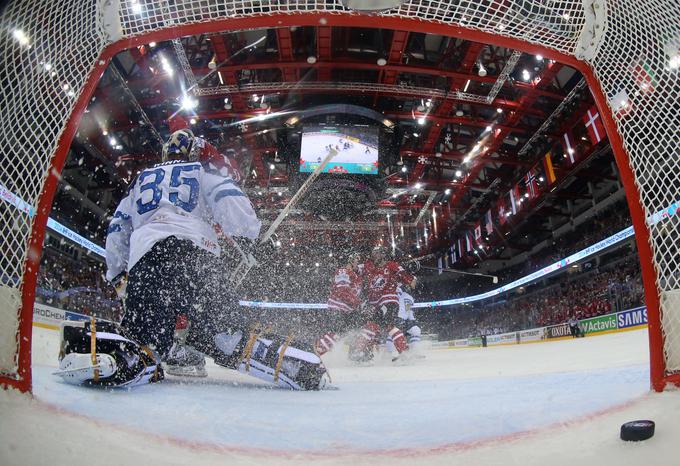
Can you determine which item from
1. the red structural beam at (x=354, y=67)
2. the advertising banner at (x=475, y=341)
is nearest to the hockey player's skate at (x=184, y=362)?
the red structural beam at (x=354, y=67)

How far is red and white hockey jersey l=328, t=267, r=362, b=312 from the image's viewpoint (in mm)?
4719

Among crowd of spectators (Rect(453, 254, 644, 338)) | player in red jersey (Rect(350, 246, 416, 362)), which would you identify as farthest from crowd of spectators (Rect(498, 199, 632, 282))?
player in red jersey (Rect(350, 246, 416, 362))

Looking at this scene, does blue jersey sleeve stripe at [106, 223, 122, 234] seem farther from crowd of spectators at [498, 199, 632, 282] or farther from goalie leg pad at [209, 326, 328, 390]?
crowd of spectators at [498, 199, 632, 282]

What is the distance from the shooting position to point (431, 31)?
1445 mm

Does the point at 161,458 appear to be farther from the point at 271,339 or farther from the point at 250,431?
the point at 271,339

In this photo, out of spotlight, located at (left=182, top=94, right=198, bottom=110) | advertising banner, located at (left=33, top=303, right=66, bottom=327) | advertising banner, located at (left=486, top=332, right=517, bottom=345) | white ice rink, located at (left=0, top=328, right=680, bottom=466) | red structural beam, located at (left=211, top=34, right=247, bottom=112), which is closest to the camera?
white ice rink, located at (left=0, top=328, right=680, bottom=466)

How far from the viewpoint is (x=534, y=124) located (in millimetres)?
10312

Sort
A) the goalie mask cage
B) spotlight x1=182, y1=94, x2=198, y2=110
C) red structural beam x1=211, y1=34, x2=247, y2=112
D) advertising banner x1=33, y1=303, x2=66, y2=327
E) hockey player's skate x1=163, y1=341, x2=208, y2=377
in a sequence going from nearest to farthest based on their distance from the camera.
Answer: the goalie mask cage < hockey player's skate x1=163, y1=341, x2=208, y2=377 < advertising banner x1=33, y1=303, x2=66, y2=327 < red structural beam x1=211, y1=34, x2=247, y2=112 < spotlight x1=182, y1=94, x2=198, y2=110

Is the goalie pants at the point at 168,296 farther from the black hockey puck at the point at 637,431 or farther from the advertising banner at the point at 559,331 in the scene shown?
the advertising banner at the point at 559,331

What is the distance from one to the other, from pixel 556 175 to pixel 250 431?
11621 millimetres

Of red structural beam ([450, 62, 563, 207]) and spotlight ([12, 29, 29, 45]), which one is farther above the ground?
red structural beam ([450, 62, 563, 207])

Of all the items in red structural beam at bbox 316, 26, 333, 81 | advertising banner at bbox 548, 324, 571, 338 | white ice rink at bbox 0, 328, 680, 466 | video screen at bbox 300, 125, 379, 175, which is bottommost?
advertising banner at bbox 548, 324, 571, 338

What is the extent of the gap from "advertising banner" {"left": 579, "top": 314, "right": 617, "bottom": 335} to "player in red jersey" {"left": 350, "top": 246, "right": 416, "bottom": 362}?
7243 mm

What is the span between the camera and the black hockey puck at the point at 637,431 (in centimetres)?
75
